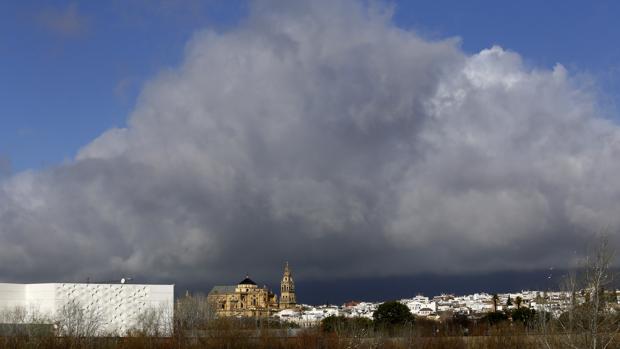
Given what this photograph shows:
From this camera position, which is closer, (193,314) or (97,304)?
(97,304)

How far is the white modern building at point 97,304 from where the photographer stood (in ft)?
288

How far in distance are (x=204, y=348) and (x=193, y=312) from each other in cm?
3788

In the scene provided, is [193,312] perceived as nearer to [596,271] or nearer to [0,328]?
[0,328]

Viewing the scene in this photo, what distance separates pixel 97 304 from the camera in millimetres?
92438

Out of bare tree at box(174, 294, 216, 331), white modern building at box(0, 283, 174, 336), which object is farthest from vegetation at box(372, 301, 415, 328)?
white modern building at box(0, 283, 174, 336)

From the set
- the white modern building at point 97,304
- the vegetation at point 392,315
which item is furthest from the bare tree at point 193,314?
the vegetation at point 392,315

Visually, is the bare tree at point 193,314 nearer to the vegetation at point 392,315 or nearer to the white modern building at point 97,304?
the white modern building at point 97,304

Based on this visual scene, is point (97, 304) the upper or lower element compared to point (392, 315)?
upper

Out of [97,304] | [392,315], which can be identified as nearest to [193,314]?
[97,304]

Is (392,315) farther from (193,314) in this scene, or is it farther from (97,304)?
(97,304)

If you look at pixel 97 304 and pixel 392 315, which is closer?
pixel 97 304

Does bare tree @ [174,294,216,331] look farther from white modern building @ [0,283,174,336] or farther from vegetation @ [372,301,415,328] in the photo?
vegetation @ [372,301,415,328]

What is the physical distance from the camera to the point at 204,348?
218 ft

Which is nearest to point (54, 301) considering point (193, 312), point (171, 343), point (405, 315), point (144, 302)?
point (144, 302)
